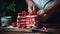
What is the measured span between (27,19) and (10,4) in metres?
0.13

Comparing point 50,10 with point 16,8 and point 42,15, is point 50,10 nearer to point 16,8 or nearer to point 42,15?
point 42,15

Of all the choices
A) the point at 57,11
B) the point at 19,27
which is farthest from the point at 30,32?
the point at 57,11

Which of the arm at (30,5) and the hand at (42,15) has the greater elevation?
the arm at (30,5)

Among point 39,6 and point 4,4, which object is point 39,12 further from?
point 4,4

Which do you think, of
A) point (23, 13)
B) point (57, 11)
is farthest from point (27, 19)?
point (57, 11)

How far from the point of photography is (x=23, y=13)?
0.69 m

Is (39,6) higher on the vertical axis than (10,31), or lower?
higher

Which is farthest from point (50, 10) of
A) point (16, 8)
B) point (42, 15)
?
point (16, 8)

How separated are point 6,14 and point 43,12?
7.3 inches

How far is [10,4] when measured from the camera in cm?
73

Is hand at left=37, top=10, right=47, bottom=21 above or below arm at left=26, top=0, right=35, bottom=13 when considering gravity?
below

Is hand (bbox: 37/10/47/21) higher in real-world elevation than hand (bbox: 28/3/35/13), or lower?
lower

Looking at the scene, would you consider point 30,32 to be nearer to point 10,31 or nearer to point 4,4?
point 10,31

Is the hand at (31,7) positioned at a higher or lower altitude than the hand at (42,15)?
higher
